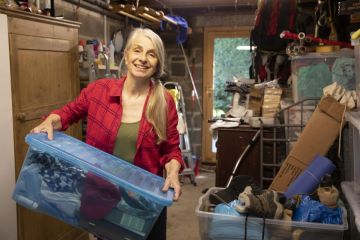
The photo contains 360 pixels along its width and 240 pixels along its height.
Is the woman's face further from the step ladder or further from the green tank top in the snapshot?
the step ladder

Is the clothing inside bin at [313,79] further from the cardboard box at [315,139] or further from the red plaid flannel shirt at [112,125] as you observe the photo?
the red plaid flannel shirt at [112,125]

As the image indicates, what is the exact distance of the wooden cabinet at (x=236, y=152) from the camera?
2.81 metres

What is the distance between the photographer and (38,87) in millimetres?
2303

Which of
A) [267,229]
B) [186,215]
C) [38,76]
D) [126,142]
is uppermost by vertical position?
[38,76]

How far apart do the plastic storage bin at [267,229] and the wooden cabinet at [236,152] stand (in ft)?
3.54

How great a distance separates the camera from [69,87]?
2.67 meters

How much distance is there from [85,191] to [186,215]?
248 centimetres

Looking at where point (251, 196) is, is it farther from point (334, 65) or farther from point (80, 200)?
point (334, 65)

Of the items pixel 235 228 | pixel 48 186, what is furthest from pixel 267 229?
pixel 48 186

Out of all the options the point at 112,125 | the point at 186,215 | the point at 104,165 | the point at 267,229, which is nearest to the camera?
the point at 104,165

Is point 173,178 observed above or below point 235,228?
above

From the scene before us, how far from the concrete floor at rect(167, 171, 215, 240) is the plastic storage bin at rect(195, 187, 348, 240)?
1.11 meters

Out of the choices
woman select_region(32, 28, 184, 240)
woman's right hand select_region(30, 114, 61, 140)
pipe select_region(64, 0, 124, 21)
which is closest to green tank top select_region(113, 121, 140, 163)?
woman select_region(32, 28, 184, 240)

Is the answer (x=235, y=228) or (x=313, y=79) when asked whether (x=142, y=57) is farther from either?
(x=313, y=79)
